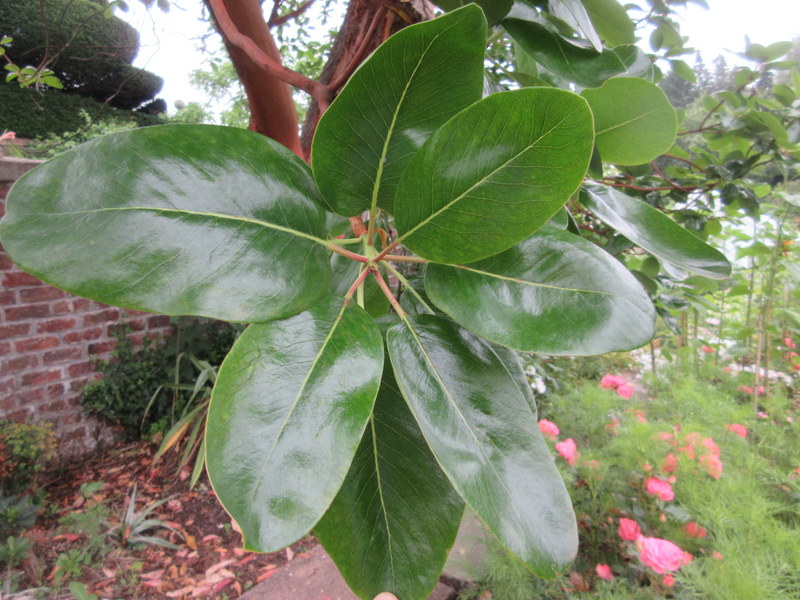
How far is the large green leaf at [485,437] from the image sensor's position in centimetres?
30

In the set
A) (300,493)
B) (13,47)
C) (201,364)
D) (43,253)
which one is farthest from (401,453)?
(13,47)

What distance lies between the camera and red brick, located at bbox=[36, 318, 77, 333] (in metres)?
2.42

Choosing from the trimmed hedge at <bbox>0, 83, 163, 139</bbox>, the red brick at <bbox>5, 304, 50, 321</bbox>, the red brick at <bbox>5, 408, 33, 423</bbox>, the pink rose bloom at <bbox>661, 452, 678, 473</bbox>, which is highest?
the trimmed hedge at <bbox>0, 83, 163, 139</bbox>

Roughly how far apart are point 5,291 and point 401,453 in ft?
8.95

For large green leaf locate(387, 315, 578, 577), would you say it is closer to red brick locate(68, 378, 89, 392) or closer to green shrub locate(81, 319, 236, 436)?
green shrub locate(81, 319, 236, 436)

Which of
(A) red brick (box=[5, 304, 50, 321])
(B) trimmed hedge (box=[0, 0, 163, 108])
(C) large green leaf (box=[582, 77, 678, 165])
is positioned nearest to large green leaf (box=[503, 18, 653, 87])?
(C) large green leaf (box=[582, 77, 678, 165])

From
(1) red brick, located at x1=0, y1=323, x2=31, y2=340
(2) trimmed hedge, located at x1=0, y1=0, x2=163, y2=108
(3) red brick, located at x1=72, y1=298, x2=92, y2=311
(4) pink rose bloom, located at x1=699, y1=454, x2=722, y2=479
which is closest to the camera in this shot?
(4) pink rose bloom, located at x1=699, y1=454, x2=722, y2=479

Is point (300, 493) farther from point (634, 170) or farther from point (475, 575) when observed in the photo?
point (475, 575)

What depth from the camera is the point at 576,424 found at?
8.61ft

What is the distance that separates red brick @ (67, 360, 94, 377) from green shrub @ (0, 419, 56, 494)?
0.32 meters

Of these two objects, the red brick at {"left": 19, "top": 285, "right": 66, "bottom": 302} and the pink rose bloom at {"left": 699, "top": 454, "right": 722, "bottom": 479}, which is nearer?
the pink rose bloom at {"left": 699, "top": 454, "right": 722, "bottom": 479}

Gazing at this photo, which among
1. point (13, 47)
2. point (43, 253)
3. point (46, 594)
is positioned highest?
point (13, 47)

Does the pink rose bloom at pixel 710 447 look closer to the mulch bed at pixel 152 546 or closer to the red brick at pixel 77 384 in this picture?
the mulch bed at pixel 152 546

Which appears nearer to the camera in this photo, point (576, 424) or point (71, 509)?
point (71, 509)
